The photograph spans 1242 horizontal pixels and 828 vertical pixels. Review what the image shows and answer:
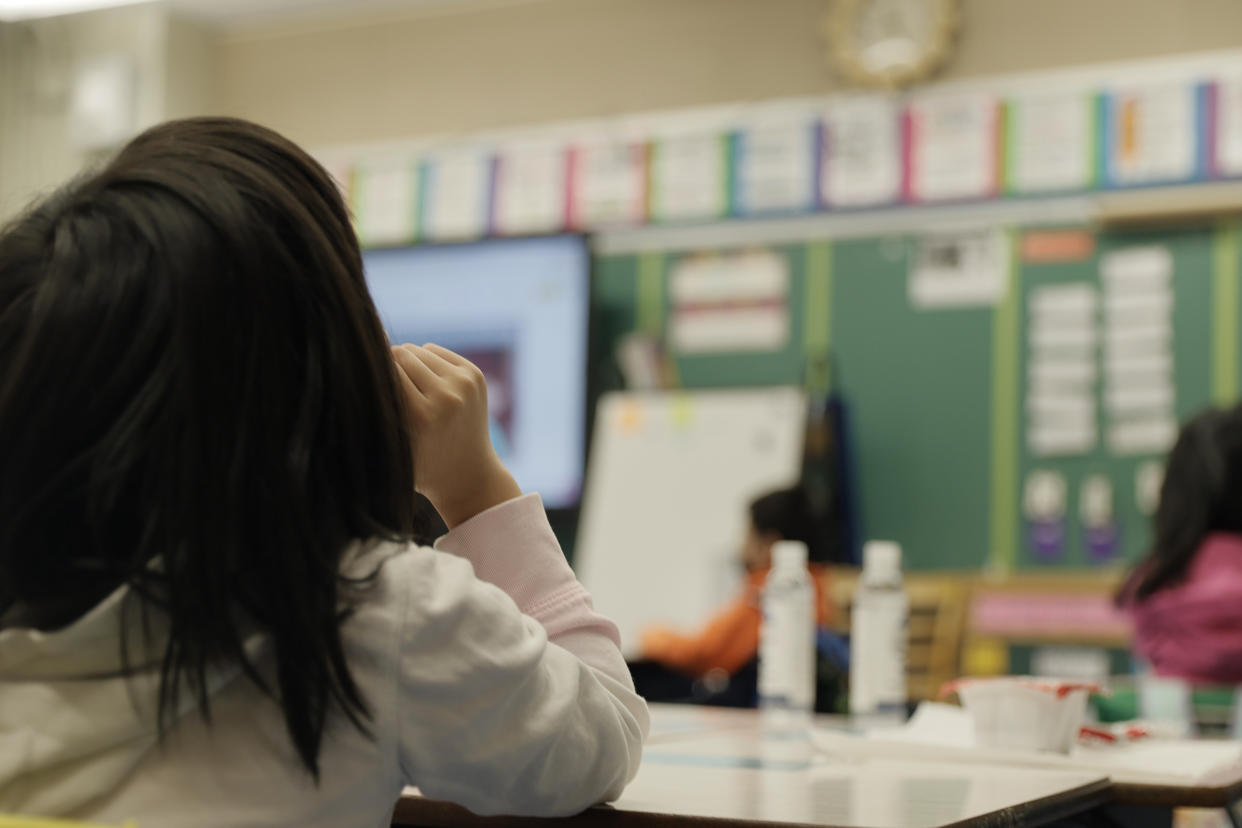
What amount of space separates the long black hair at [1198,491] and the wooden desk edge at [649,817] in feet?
5.56

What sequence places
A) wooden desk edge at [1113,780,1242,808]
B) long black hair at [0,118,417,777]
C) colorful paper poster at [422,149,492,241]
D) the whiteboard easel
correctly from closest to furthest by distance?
long black hair at [0,118,417,777] < wooden desk edge at [1113,780,1242,808] < the whiteboard easel < colorful paper poster at [422,149,492,241]

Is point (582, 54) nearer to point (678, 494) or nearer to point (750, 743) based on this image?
point (678, 494)

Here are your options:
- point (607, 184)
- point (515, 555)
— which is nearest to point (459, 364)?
point (515, 555)

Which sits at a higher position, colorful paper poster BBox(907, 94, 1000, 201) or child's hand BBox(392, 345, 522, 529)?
colorful paper poster BBox(907, 94, 1000, 201)

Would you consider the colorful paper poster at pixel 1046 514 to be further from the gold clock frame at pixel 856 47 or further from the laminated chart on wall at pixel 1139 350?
A: the gold clock frame at pixel 856 47

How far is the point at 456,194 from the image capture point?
4816mm

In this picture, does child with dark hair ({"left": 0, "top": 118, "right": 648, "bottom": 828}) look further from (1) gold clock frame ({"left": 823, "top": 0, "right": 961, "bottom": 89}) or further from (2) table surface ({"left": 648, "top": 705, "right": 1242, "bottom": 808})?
(1) gold clock frame ({"left": 823, "top": 0, "right": 961, "bottom": 89})

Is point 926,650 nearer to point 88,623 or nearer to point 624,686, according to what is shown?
point 624,686

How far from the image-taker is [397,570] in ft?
2.53

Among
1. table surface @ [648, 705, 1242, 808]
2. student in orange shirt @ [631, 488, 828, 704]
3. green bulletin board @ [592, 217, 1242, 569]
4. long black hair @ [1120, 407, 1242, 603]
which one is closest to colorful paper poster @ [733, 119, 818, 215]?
green bulletin board @ [592, 217, 1242, 569]

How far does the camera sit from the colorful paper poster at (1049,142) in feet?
13.2

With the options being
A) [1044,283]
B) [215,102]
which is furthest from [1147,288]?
[215,102]

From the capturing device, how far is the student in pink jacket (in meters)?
2.63

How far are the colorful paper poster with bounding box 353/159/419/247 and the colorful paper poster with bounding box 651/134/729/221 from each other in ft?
2.90
